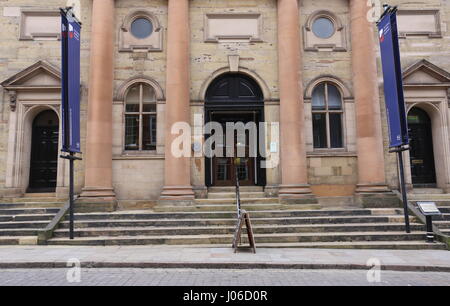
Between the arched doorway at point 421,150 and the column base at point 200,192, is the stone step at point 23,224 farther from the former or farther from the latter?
the arched doorway at point 421,150

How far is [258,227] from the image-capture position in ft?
37.0

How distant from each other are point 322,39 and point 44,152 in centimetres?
1182

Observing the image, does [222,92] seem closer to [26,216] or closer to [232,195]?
[232,195]

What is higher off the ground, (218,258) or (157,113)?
(157,113)

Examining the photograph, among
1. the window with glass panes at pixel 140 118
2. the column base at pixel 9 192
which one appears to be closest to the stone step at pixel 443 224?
the window with glass panes at pixel 140 118

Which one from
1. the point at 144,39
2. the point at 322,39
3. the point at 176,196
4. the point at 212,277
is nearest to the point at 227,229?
the point at 176,196

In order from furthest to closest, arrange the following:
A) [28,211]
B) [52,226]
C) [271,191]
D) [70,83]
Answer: [271,191], [28,211], [70,83], [52,226]

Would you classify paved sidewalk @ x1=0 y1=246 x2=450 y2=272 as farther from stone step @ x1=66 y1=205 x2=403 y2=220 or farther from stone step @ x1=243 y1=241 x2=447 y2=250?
stone step @ x1=66 y1=205 x2=403 y2=220

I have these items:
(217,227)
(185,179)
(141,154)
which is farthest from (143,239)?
(141,154)

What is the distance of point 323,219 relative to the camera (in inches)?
466

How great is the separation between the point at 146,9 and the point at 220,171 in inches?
275

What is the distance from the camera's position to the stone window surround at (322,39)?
582 inches

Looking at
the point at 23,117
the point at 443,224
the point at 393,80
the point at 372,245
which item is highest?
the point at 393,80

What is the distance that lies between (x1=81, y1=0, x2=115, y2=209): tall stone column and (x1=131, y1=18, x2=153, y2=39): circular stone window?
0.96 metres
